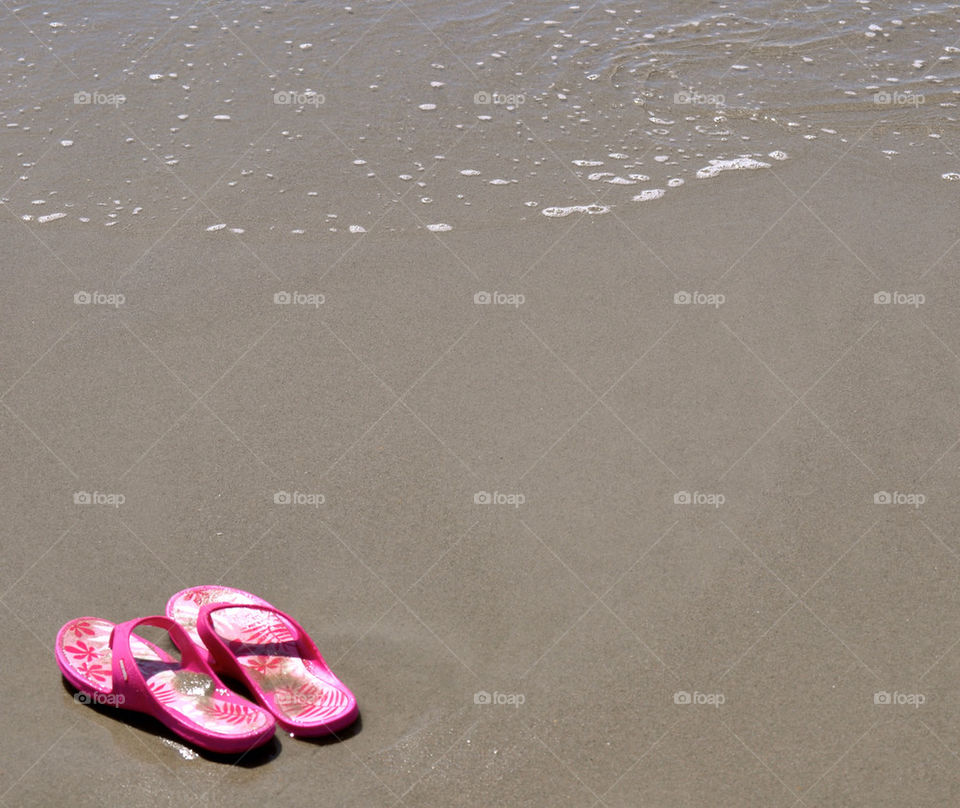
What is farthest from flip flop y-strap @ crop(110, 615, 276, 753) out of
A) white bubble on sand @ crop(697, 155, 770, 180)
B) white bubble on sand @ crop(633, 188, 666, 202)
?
white bubble on sand @ crop(697, 155, 770, 180)

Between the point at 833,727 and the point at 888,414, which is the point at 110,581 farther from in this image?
the point at 888,414

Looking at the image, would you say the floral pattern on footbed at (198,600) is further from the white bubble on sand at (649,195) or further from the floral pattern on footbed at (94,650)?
the white bubble on sand at (649,195)

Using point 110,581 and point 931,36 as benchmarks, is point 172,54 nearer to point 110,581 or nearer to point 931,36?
point 110,581

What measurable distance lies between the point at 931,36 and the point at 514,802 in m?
7.76

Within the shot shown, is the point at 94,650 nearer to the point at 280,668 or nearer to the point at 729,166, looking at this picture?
the point at 280,668

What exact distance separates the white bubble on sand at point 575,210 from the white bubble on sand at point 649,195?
0.78 feet

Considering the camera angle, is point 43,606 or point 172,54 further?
point 172,54

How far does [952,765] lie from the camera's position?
3496 millimetres

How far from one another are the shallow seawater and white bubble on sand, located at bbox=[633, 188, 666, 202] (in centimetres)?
3

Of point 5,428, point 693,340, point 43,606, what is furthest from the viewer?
point 693,340

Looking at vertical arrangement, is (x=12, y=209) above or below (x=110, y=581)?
above

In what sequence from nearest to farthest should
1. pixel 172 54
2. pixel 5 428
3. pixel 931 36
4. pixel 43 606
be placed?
1. pixel 43 606
2. pixel 5 428
3. pixel 172 54
4. pixel 931 36

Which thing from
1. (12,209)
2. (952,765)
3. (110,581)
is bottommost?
(952,765)

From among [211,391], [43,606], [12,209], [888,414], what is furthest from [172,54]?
[888,414]
